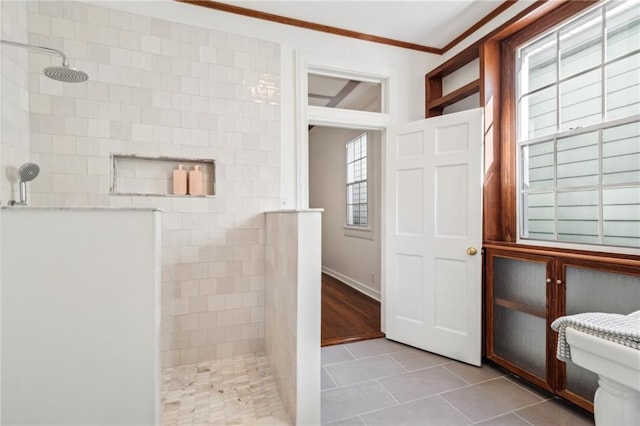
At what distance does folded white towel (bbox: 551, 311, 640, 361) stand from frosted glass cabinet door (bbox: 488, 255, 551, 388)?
0.99 m

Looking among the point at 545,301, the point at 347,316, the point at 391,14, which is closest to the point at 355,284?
the point at 347,316

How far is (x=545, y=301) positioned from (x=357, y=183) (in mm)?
3114

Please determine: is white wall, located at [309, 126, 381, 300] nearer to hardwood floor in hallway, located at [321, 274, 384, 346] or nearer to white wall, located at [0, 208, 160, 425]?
hardwood floor in hallway, located at [321, 274, 384, 346]

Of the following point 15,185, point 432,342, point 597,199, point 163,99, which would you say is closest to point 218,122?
point 163,99

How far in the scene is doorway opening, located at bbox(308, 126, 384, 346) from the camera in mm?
3398

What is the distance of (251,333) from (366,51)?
2.71m

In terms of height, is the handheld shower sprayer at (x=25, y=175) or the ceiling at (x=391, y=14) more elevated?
the ceiling at (x=391, y=14)

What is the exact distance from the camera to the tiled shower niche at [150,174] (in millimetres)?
2268

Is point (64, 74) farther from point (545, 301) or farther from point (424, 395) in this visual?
point (545, 301)

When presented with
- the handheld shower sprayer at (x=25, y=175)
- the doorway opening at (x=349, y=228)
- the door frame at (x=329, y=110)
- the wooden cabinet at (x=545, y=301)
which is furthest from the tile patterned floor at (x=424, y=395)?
the handheld shower sprayer at (x=25, y=175)

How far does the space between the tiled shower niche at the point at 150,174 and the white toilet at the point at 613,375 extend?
7.62ft

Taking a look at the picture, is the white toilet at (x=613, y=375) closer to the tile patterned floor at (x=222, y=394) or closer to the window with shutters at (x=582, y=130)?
the window with shutters at (x=582, y=130)

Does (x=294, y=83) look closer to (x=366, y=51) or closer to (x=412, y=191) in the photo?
(x=366, y=51)

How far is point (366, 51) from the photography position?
9.44 feet
